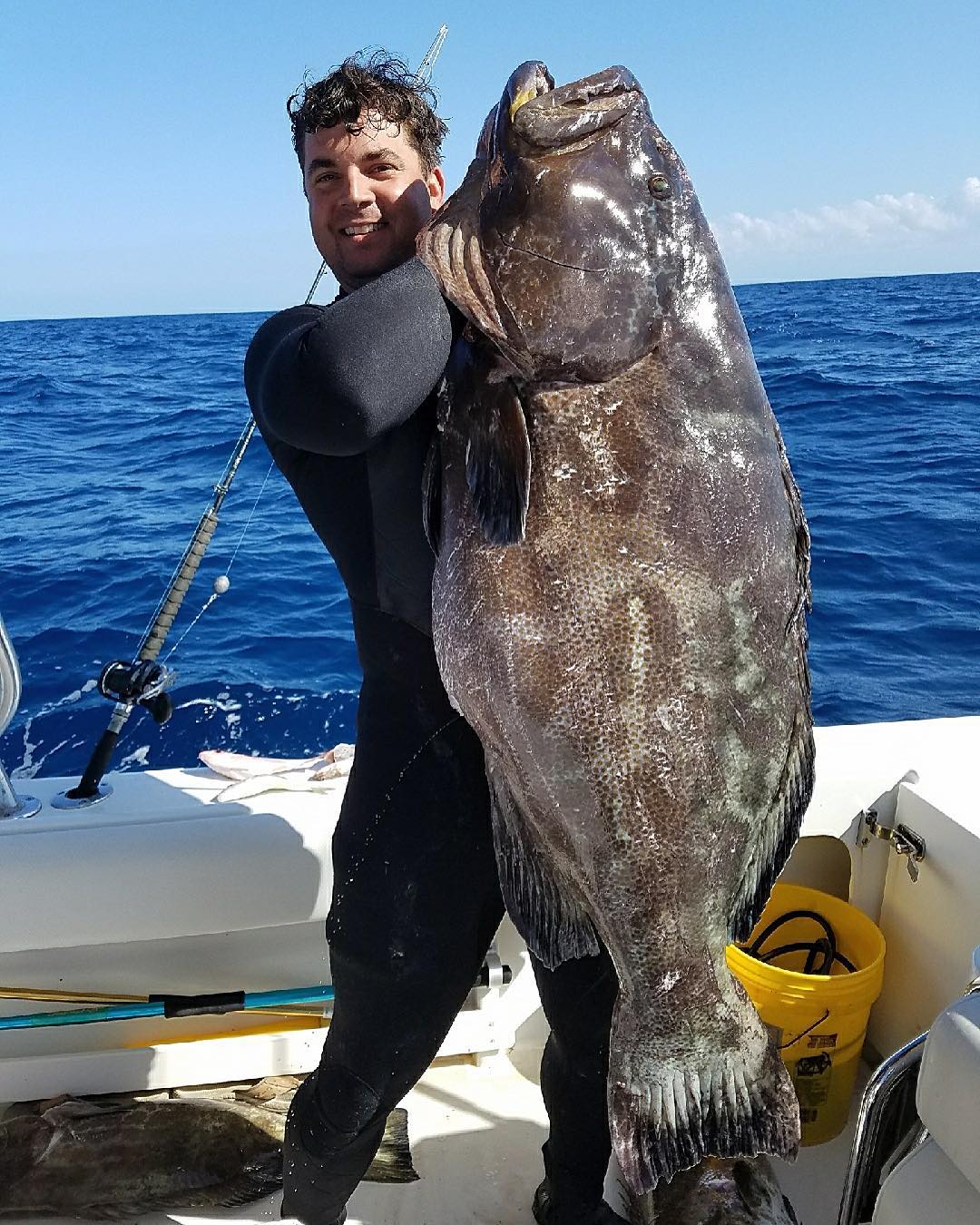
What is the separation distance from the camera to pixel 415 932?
6.75ft

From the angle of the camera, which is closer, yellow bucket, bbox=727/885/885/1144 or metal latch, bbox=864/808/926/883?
yellow bucket, bbox=727/885/885/1144

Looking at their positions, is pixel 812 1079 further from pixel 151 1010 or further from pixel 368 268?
pixel 368 268

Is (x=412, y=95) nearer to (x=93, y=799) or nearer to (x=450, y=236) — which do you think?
(x=450, y=236)

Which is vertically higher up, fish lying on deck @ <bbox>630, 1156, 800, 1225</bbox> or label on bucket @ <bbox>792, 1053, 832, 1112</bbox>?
label on bucket @ <bbox>792, 1053, 832, 1112</bbox>

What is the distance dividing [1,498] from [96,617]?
151 inches

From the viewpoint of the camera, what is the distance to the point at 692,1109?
5.85ft

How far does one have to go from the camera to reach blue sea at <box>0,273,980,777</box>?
6770mm

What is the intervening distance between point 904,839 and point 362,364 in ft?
7.28

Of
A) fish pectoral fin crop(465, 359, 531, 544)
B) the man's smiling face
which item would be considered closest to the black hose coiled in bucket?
fish pectoral fin crop(465, 359, 531, 544)

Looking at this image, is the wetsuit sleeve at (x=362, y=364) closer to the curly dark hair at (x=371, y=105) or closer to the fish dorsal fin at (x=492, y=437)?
the fish dorsal fin at (x=492, y=437)

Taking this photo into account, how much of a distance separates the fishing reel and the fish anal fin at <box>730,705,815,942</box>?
1934 millimetres

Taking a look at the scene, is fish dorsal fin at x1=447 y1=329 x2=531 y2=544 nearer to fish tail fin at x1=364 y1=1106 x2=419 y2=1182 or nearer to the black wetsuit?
the black wetsuit

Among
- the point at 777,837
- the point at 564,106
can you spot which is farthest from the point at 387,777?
the point at 564,106

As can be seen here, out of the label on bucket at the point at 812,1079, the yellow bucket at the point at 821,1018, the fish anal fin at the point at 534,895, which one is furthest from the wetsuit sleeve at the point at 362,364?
the label on bucket at the point at 812,1079
